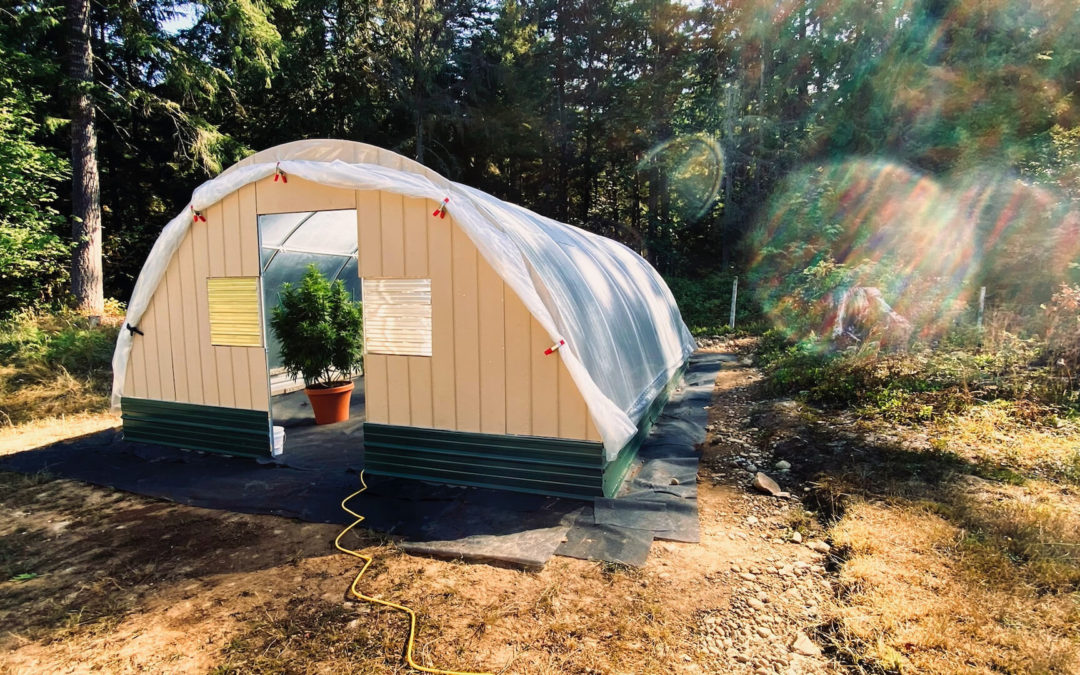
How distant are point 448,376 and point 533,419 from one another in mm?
689

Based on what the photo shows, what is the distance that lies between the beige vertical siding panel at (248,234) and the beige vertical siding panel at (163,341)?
97 cm

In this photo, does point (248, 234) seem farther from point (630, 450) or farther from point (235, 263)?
point (630, 450)

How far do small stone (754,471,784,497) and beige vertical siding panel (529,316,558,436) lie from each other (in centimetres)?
152

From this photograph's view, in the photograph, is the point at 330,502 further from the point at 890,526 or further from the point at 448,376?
the point at 890,526

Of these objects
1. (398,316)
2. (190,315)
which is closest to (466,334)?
(398,316)

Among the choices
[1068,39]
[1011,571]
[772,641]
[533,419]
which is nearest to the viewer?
[772,641]

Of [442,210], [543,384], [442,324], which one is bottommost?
[543,384]

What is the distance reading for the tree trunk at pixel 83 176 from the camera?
30.3 feet

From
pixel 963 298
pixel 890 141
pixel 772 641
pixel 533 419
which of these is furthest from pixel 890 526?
pixel 890 141

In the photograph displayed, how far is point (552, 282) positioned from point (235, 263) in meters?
2.64

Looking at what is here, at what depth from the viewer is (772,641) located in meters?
2.32

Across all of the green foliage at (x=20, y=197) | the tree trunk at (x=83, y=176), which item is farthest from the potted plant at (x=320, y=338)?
the tree trunk at (x=83, y=176)

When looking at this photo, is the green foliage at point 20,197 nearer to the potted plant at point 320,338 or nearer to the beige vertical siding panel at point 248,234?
the potted plant at point 320,338

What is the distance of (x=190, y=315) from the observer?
15.5ft
